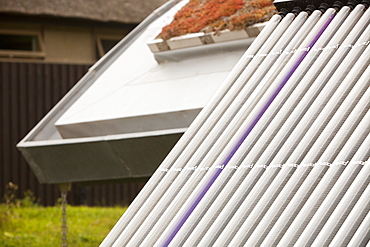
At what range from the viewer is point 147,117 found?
266 inches

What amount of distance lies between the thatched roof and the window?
60cm

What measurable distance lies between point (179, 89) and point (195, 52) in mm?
493

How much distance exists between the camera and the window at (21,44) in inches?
654

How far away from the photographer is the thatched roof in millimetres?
16406

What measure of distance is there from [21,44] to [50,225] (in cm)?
574

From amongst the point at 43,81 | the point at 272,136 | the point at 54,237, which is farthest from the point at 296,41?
the point at 43,81

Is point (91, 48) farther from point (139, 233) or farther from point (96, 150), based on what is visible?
point (139, 233)

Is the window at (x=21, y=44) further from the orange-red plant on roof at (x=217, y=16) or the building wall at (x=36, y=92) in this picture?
the orange-red plant on roof at (x=217, y=16)

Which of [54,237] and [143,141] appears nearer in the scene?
[143,141]

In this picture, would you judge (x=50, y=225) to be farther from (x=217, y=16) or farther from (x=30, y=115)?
(x=217, y=16)

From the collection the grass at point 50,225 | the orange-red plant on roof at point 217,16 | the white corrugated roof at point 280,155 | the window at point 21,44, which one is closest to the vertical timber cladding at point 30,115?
the window at point 21,44

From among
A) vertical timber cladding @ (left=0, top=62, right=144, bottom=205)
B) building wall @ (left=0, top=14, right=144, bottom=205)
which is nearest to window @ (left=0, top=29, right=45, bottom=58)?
building wall @ (left=0, top=14, right=144, bottom=205)

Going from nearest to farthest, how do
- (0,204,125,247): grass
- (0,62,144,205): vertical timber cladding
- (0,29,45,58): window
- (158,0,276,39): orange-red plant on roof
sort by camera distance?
(158,0,276,39): orange-red plant on roof < (0,204,125,247): grass < (0,62,144,205): vertical timber cladding < (0,29,45,58): window

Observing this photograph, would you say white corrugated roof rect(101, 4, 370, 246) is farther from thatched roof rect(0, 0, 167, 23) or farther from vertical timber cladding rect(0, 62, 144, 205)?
thatched roof rect(0, 0, 167, 23)
